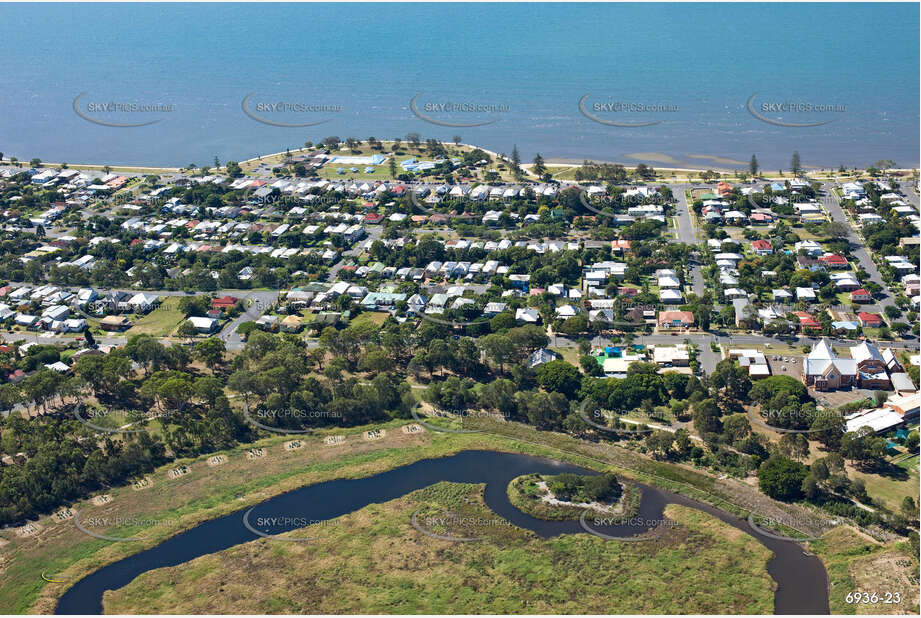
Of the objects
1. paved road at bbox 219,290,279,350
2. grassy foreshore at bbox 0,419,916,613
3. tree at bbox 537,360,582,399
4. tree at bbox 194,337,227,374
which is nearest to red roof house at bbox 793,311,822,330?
tree at bbox 537,360,582,399

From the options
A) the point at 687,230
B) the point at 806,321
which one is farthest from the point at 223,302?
the point at 806,321

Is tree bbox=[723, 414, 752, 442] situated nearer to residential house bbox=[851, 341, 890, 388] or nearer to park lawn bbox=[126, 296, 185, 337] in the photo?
residential house bbox=[851, 341, 890, 388]

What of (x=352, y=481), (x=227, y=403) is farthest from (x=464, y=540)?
(x=227, y=403)

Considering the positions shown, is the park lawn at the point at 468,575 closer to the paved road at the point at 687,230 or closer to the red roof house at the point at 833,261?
the paved road at the point at 687,230

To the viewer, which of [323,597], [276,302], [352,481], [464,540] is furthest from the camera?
[276,302]

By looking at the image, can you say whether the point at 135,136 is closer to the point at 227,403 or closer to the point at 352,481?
the point at 227,403
